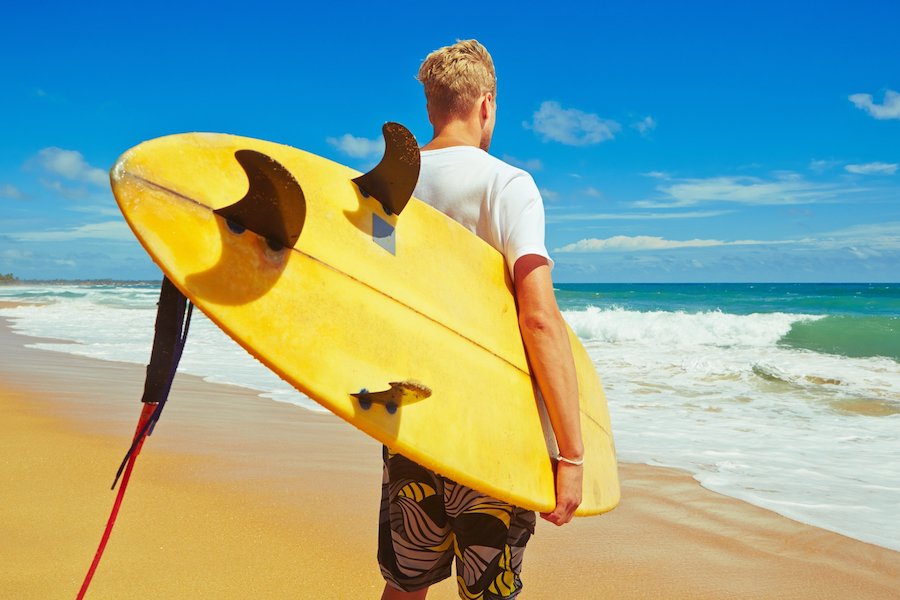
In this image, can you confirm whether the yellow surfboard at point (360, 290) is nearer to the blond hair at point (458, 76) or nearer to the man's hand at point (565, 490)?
the man's hand at point (565, 490)

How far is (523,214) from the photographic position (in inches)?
61.1

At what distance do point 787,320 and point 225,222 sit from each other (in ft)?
69.4

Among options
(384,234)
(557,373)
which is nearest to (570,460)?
(557,373)

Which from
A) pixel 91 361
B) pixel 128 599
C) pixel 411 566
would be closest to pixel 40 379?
pixel 91 361

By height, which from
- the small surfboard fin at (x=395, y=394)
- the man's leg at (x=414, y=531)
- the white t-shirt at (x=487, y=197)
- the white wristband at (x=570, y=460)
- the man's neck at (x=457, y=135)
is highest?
the man's neck at (x=457, y=135)

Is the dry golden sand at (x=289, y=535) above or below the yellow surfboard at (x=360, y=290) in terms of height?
below

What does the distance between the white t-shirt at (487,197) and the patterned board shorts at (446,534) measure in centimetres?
57

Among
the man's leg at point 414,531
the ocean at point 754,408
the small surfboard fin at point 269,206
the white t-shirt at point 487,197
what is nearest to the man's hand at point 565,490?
the man's leg at point 414,531

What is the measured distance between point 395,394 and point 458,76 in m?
0.81

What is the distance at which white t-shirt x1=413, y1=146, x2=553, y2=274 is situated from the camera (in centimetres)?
155

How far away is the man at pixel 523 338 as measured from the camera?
5.10 feet

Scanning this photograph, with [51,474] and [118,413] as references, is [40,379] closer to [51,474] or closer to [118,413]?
[118,413]

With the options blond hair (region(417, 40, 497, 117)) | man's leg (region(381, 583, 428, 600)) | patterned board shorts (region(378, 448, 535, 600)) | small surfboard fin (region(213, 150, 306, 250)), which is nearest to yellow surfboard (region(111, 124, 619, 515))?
small surfboard fin (region(213, 150, 306, 250))

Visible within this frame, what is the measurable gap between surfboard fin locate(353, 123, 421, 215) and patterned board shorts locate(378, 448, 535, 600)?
2.13ft
